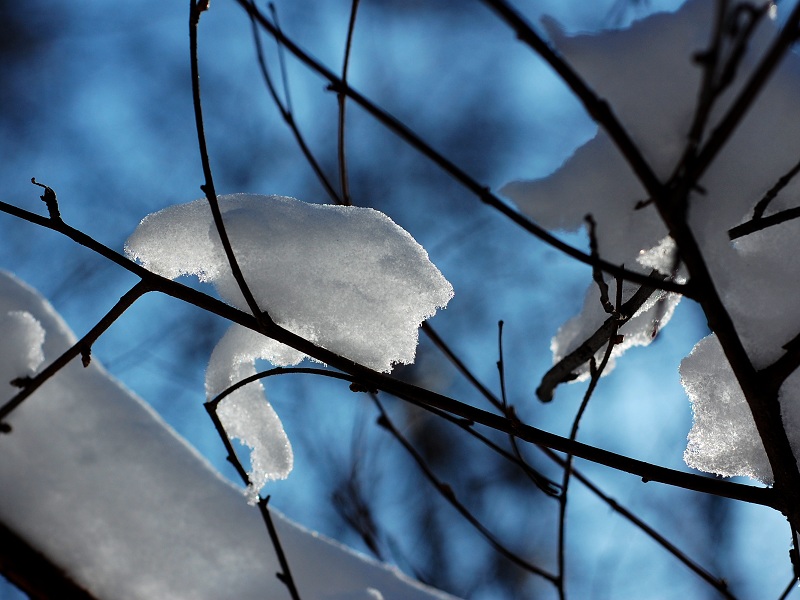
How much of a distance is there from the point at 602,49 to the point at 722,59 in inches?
6.2

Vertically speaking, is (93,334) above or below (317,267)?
below

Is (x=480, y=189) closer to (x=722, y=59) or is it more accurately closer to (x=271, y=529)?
(x=722, y=59)

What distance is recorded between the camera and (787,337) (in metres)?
0.70

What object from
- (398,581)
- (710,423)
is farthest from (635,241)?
(398,581)

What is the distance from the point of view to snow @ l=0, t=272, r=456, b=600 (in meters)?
1.04

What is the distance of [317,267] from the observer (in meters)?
0.83

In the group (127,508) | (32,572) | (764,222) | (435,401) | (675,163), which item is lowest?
(32,572)

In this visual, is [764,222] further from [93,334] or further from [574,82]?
[93,334]

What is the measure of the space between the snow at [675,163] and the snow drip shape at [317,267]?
21 cm

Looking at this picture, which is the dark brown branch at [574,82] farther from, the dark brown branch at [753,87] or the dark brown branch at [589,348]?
the dark brown branch at [589,348]

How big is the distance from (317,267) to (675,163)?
1.36ft

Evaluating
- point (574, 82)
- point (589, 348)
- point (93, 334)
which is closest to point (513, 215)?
point (574, 82)

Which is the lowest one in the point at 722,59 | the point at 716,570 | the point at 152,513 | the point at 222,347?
the point at 152,513

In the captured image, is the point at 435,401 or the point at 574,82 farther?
the point at 435,401
